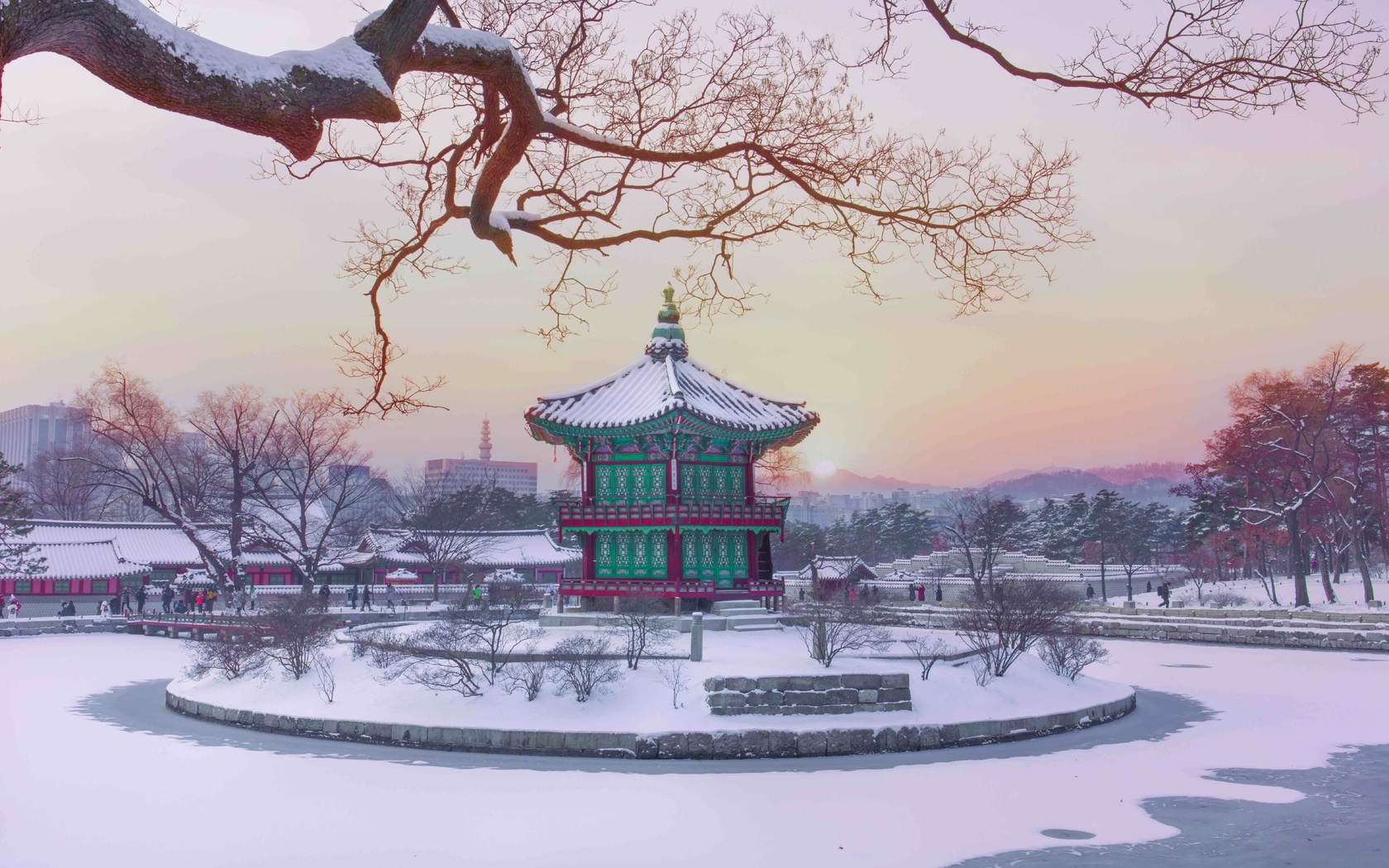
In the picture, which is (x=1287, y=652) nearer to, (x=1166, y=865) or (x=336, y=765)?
(x=1166, y=865)

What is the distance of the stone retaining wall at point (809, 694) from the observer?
1833 centimetres

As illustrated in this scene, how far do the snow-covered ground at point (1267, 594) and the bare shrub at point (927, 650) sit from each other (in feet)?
82.6

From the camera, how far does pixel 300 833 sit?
38.3 feet

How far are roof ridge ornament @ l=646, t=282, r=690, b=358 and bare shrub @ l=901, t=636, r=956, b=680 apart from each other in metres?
11.5

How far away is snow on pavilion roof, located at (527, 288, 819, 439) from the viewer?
89.8 feet

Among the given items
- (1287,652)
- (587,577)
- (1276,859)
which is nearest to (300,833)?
(1276,859)

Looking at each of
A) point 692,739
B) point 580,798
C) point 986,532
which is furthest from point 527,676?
point 986,532

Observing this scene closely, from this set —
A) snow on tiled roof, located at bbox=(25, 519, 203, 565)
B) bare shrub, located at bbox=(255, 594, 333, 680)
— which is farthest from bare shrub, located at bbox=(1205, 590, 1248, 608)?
snow on tiled roof, located at bbox=(25, 519, 203, 565)

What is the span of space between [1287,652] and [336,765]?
1254 inches

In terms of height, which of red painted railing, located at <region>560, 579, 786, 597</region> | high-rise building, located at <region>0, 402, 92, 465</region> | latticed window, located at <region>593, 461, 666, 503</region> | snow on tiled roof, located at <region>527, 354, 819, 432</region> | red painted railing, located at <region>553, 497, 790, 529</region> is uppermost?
high-rise building, located at <region>0, 402, 92, 465</region>

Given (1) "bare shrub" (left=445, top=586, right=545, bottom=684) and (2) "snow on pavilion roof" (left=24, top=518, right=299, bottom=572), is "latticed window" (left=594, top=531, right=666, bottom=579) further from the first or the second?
(2) "snow on pavilion roof" (left=24, top=518, right=299, bottom=572)

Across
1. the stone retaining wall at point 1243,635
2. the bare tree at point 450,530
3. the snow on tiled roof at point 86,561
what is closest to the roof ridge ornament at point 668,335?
the stone retaining wall at point 1243,635

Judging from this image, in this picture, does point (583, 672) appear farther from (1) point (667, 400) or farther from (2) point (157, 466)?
(2) point (157, 466)

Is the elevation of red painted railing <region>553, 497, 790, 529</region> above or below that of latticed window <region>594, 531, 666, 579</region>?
above
